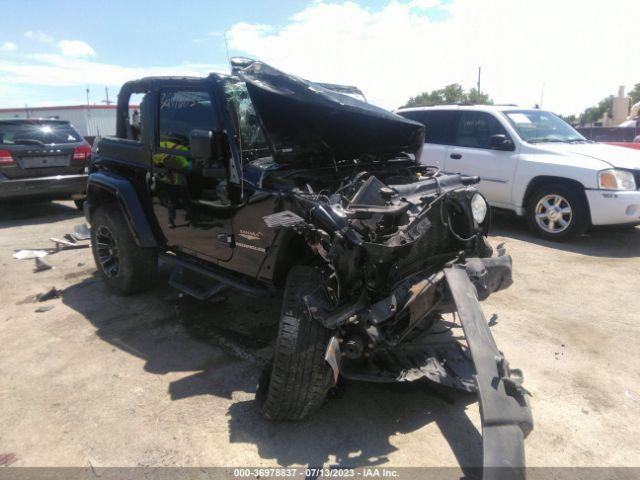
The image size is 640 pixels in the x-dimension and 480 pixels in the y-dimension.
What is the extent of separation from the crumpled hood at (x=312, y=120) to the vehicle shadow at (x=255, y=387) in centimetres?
161

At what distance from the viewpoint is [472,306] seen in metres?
2.51

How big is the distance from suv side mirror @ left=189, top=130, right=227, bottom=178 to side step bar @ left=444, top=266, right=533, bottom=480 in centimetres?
184

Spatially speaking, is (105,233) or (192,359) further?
(105,233)

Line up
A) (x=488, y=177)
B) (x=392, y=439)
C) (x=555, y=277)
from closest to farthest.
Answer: (x=392, y=439)
(x=555, y=277)
(x=488, y=177)

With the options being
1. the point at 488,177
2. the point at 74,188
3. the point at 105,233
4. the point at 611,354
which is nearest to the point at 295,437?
the point at 611,354

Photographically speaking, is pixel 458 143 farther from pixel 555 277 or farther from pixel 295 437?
pixel 295 437

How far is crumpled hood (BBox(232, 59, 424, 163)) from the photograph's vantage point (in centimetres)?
336

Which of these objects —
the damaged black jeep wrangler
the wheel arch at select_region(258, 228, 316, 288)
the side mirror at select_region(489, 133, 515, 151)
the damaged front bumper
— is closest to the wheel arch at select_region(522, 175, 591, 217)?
the side mirror at select_region(489, 133, 515, 151)

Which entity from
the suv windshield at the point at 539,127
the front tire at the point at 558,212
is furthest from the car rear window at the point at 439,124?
the front tire at the point at 558,212

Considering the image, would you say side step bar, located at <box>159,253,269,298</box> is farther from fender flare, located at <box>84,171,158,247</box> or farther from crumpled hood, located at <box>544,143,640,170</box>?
crumpled hood, located at <box>544,143,640,170</box>

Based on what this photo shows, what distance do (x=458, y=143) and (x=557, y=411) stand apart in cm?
545

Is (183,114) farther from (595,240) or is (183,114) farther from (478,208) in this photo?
(595,240)

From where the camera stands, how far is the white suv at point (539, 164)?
20.1 feet

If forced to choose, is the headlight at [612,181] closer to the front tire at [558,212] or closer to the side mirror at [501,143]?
the front tire at [558,212]
